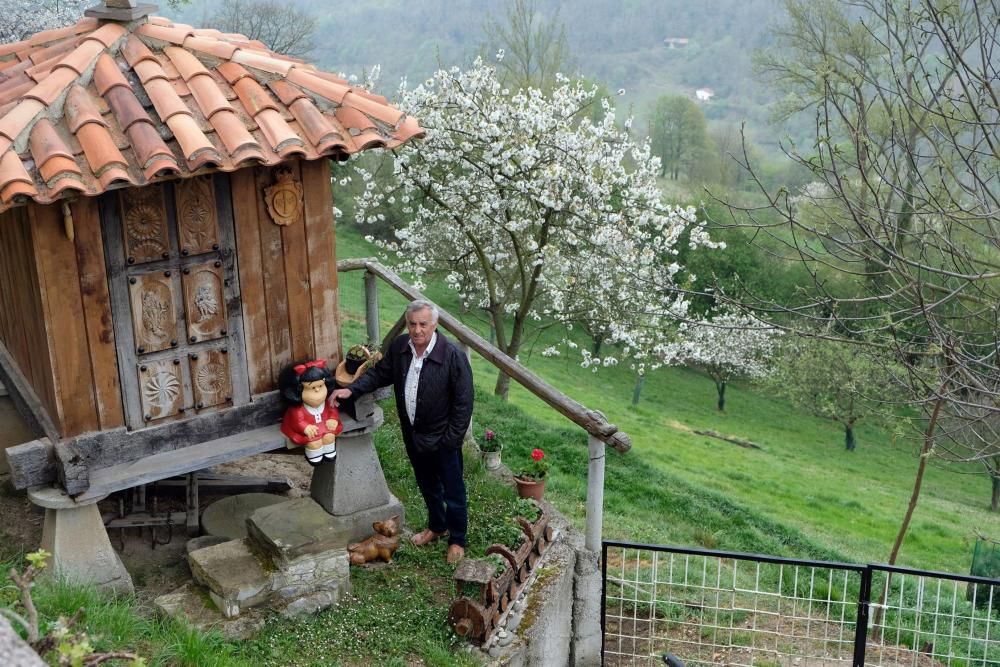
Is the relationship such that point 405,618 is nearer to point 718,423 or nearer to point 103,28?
point 103,28

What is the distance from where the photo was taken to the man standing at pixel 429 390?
530 centimetres

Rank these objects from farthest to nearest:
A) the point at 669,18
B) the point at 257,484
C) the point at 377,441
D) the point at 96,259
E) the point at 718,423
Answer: the point at 669,18
the point at 718,423
the point at 377,441
the point at 257,484
the point at 96,259

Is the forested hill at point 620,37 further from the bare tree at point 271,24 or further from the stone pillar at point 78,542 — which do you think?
the stone pillar at point 78,542

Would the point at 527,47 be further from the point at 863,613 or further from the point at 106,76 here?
the point at 106,76

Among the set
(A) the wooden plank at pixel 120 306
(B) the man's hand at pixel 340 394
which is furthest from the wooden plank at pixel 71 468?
(B) the man's hand at pixel 340 394

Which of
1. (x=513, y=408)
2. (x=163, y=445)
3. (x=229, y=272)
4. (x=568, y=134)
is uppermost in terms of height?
(x=568, y=134)

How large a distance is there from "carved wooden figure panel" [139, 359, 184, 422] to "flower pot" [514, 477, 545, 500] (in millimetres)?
2572

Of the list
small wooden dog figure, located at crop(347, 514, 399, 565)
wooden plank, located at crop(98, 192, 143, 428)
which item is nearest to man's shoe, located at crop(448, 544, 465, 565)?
small wooden dog figure, located at crop(347, 514, 399, 565)

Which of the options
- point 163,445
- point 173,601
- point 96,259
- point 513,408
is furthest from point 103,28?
point 513,408

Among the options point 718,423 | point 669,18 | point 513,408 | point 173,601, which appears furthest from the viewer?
point 669,18

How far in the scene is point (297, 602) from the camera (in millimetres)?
5164

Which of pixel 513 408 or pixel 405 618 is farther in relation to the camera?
pixel 513 408

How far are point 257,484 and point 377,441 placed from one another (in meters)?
1.09

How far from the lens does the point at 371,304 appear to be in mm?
8016
